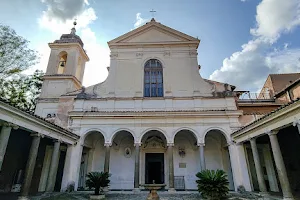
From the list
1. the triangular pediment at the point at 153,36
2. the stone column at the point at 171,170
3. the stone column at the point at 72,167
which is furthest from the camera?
the triangular pediment at the point at 153,36

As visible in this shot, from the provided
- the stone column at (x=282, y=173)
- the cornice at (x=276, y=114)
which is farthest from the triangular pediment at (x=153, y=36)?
the stone column at (x=282, y=173)

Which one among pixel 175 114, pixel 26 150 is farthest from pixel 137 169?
pixel 26 150

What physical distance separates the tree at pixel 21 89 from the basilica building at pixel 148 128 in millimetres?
6373

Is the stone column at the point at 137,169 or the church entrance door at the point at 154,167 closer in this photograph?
the stone column at the point at 137,169

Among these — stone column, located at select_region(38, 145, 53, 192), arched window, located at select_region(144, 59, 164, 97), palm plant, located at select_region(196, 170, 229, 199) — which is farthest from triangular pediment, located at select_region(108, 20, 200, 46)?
palm plant, located at select_region(196, 170, 229, 199)

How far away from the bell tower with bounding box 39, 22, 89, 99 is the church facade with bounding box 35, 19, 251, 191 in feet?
0.28

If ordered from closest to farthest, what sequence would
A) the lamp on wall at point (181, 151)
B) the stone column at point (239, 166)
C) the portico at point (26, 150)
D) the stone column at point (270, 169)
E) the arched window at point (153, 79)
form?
the portico at point (26, 150)
the stone column at point (239, 166)
the stone column at point (270, 169)
the lamp on wall at point (181, 151)
the arched window at point (153, 79)

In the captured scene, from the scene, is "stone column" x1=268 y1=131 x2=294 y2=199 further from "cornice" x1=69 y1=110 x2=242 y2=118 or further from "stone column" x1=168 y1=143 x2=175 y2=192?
"stone column" x1=168 y1=143 x2=175 y2=192

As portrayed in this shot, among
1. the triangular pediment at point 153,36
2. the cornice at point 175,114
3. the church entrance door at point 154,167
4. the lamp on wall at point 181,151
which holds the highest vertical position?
the triangular pediment at point 153,36

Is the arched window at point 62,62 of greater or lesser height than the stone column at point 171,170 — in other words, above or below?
above

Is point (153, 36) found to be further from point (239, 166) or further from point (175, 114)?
point (239, 166)

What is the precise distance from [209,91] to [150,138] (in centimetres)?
550

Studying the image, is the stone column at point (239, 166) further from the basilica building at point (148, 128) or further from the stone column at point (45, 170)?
the stone column at point (45, 170)

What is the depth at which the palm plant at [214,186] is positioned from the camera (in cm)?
890
